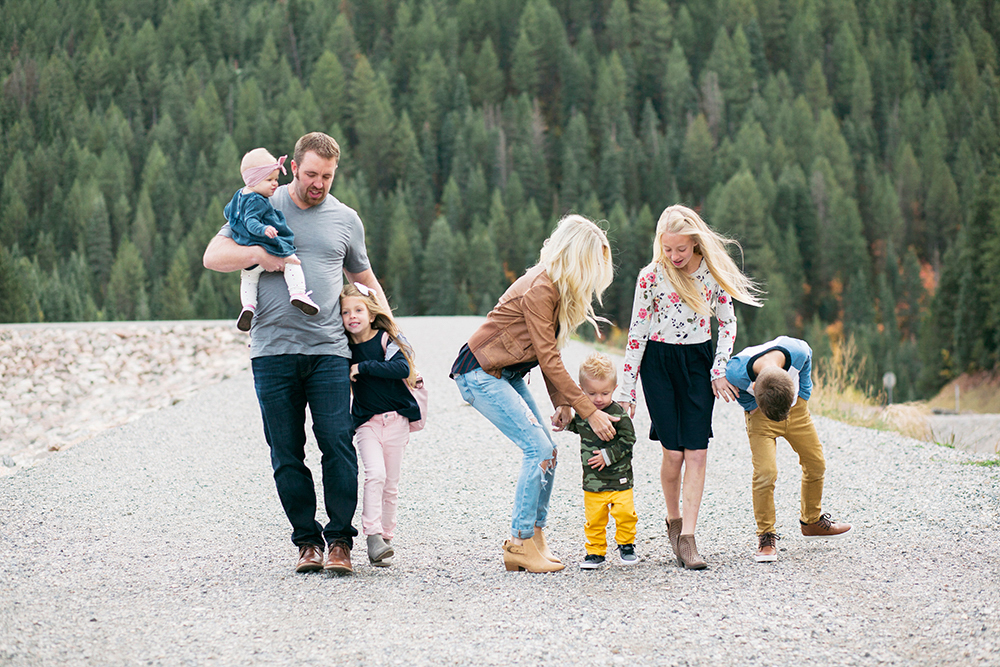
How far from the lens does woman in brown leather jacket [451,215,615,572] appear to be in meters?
3.98

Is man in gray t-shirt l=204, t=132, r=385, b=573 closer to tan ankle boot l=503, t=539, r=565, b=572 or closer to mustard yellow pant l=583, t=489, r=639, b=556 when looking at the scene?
tan ankle boot l=503, t=539, r=565, b=572

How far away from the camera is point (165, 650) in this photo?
10.4 feet

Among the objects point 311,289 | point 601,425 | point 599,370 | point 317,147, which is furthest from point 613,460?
point 317,147

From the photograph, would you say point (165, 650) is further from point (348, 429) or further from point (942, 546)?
point (942, 546)

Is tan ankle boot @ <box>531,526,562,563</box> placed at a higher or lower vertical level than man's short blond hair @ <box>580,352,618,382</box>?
lower

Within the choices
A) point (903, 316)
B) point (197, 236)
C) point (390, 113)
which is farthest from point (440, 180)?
point (903, 316)

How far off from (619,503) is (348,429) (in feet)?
4.23

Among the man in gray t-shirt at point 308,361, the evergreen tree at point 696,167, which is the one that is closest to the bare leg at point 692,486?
the man in gray t-shirt at point 308,361

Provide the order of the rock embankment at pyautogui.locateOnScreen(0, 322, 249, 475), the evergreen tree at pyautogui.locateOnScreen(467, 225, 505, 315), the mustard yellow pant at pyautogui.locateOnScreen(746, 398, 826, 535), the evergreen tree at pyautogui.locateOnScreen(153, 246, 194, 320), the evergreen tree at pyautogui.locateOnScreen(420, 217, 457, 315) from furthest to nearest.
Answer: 1. the evergreen tree at pyautogui.locateOnScreen(153, 246, 194, 320)
2. the evergreen tree at pyautogui.locateOnScreen(467, 225, 505, 315)
3. the evergreen tree at pyautogui.locateOnScreen(420, 217, 457, 315)
4. the rock embankment at pyautogui.locateOnScreen(0, 322, 249, 475)
5. the mustard yellow pant at pyautogui.locateOnScreen(746, 398, 826, 535)

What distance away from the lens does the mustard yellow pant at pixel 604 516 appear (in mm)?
4105

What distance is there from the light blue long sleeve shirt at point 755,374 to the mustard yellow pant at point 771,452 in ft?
0.24

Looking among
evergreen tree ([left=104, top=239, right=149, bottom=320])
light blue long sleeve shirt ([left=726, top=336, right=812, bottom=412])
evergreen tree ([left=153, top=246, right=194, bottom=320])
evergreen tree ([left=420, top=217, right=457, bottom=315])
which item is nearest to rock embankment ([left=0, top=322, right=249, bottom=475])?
light blue long sleeve shirt ([left=726, top=336, right=812, bottom=412])

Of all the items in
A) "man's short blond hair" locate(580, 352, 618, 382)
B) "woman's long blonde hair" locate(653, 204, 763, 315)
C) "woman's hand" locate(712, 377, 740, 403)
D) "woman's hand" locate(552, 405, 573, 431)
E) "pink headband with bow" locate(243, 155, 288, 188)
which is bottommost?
"woman's hand" locate(552, 405, 573, 431)

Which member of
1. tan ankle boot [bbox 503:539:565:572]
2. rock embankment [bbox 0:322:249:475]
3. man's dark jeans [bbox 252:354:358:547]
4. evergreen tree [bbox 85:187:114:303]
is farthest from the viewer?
evergreen tree [bbox 85:187:114:303]
